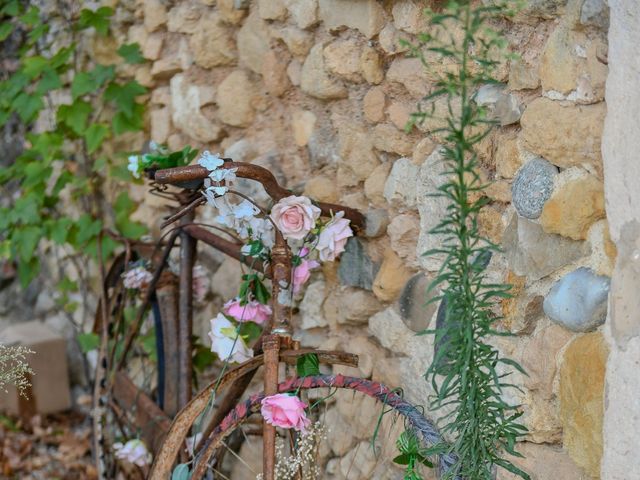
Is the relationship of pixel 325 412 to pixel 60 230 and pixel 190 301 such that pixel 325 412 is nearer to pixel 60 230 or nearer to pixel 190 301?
pixel 190 301

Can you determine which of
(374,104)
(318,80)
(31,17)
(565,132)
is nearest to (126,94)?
(31,17)

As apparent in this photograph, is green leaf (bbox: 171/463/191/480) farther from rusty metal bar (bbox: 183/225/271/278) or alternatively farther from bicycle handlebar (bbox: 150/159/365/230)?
bicycle handlebar (bbox: 150/159/365/230)

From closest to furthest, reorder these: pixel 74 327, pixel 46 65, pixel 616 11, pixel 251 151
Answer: pixel 616 11, pixel 251 151, pixel 46 65, pixel 74 327

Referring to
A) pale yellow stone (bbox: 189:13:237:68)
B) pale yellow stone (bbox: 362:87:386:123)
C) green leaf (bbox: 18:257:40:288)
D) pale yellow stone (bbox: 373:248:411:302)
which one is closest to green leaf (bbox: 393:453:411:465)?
pale yellow stone (bbox: 373:248:411:302)

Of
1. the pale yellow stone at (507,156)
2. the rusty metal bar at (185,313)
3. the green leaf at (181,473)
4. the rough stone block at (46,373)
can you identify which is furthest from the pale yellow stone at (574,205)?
the rough stone block at (46,373)

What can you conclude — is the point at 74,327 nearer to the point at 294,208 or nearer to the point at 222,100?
the point at 222,100

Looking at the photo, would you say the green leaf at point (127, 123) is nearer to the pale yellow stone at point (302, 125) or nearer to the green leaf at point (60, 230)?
the green leaf at point (60, 230)

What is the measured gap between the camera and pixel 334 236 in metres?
2.16

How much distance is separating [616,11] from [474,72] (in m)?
0.41

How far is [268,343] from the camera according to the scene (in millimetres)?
2035

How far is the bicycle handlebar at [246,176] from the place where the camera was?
1987 millimetres

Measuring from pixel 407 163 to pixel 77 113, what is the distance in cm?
168

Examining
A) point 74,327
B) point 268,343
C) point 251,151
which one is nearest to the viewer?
point 268,343

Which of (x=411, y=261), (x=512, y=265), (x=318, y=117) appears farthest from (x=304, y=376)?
(x=318, y=117)
